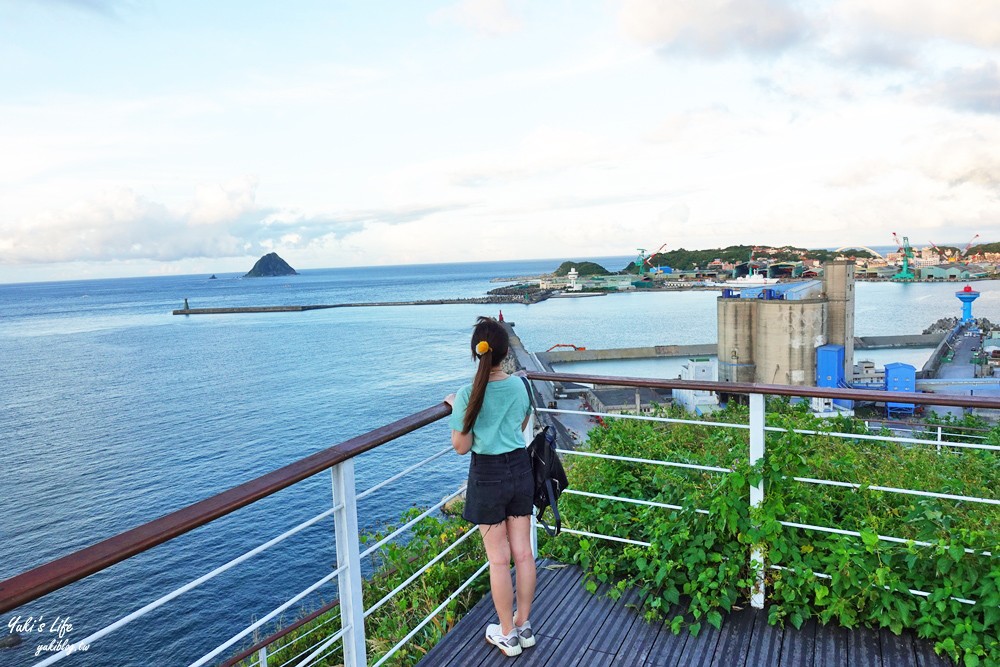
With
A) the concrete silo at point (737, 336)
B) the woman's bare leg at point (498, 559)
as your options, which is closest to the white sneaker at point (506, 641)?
the woman's bare leg at point (498, 559)

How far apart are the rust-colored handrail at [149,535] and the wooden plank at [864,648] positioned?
217 centimetres

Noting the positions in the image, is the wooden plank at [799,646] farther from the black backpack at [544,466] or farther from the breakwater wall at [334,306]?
the breakwater wall at [334,306]

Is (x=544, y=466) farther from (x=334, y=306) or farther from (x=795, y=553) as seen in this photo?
(x=334, y=306)

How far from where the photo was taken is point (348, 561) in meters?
2.38

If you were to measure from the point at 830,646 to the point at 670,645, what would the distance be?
677 mm

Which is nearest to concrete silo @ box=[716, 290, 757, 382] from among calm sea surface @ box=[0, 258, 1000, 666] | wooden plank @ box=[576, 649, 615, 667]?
calm sea surface @ box=[0, 258, 1000, 666]

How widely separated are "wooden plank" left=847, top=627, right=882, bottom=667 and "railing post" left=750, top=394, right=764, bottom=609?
0.40m

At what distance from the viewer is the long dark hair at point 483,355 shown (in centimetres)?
248

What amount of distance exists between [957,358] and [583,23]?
32124 mm

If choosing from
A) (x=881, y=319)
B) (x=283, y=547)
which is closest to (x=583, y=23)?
(x=283, y=547)

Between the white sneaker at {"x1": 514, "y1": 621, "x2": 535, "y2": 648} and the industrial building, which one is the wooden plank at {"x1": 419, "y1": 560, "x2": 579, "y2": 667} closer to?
the white sneaker at {"x1": 514, "y1": 621, "x2": 535, "y2": 648}

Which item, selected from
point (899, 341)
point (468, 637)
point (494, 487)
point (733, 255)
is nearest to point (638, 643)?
point (468, 637)

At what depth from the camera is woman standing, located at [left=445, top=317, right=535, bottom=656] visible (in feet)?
8.29

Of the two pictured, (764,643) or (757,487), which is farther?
(757,487)
